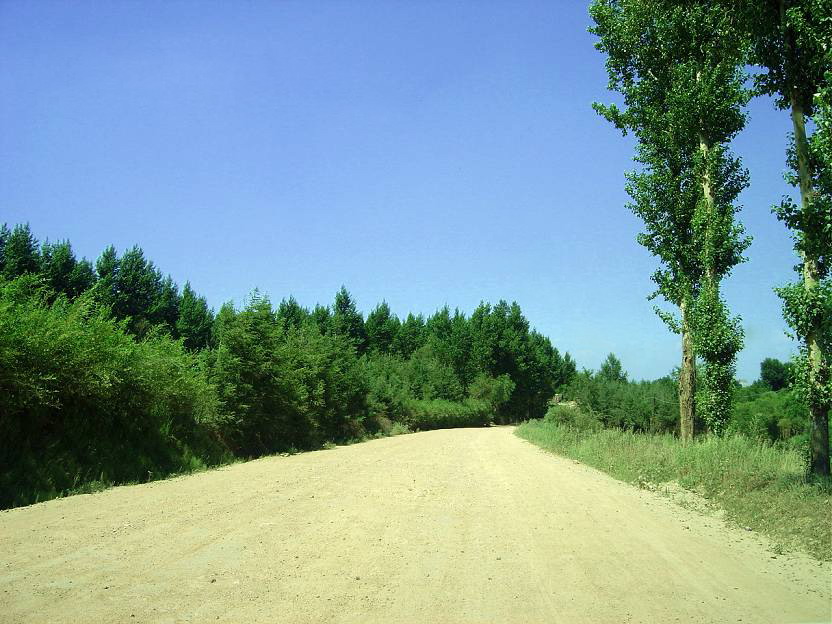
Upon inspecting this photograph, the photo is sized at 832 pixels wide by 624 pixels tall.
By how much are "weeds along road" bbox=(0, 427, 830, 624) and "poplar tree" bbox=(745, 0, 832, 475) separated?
4.02 metres

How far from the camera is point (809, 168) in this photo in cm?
1227

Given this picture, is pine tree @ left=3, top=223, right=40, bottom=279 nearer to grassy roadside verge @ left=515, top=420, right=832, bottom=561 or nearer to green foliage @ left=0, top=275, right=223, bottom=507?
green foliage @ left=0, top=275, right=223, bottom=507

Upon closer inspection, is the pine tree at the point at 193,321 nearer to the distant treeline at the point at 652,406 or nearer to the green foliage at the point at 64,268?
the green foliage at the point at 64,268

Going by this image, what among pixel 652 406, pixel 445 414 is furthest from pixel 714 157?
pixel 445 414

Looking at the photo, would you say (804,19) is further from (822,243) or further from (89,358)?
(89,358)

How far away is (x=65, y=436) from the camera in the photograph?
508 inches

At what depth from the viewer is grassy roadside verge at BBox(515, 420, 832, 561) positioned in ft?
26.8

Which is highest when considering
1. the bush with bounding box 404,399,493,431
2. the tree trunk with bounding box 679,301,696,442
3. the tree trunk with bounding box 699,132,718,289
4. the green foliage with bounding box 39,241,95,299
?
the green foliage with bounding box 39,241,95,299

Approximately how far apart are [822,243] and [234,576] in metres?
12.0

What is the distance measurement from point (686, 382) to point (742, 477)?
9231mm

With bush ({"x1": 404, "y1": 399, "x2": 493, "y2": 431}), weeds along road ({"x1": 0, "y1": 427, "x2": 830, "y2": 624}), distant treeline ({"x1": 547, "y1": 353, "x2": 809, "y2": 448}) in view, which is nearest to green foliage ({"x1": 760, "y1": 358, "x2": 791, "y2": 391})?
distant treeline ({"x1": 547, "y1": 353, "x2": 809, "y2": 448})

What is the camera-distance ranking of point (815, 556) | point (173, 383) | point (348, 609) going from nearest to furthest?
1. point (348, 609)
2. point (815, 556)
3. point (173, 383)

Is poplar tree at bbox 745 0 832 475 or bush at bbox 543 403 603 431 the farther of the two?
bush at bbox 543 403 603 431

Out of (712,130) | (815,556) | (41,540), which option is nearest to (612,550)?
(815,556)
